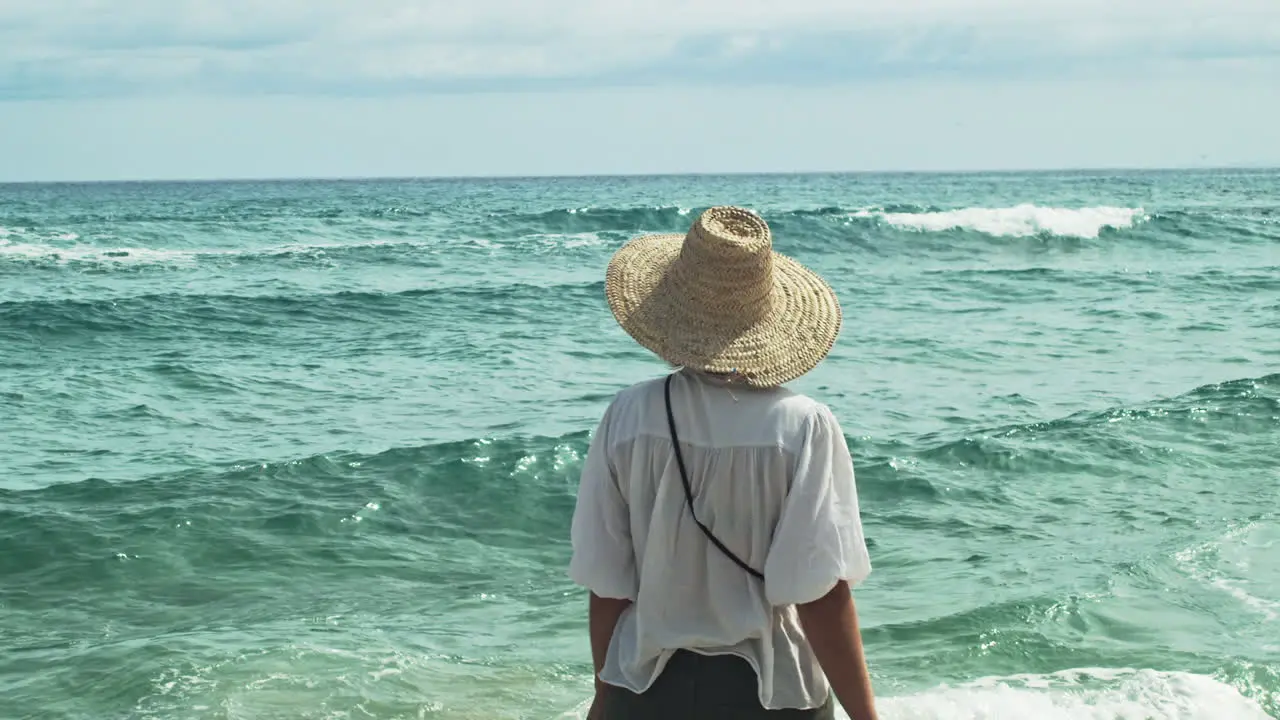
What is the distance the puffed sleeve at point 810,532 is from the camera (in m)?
2.35

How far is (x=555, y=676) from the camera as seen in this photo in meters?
5.27

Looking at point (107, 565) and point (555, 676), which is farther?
point (107, 565)

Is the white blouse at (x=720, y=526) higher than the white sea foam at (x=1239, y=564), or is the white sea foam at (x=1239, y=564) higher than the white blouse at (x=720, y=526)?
the white blouse at (x=720, y=526)

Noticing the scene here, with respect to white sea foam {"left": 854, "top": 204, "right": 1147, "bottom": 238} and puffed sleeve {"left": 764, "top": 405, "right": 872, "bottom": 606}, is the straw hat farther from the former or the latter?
white sea foam {"left": 854, "top": 204, "right": 1147, "bottom": 238}

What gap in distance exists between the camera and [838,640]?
8.05 feet

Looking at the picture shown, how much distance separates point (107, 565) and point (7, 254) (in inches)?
770

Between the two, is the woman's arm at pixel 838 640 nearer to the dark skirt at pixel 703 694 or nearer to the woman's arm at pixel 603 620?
the dark skirt at pixel 703 694

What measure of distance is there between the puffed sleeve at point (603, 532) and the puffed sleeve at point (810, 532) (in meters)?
0.26

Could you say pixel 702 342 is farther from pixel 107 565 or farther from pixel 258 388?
pixel 258 388

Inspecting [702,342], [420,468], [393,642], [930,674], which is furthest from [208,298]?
[702,342]

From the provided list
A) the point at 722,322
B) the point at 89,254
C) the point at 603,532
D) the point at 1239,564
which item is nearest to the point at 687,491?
the point at 603,532


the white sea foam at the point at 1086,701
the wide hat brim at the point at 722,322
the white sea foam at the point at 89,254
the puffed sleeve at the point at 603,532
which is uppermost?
the wide hat brim at the point at 722,322

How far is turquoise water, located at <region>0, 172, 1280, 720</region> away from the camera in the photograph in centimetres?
527

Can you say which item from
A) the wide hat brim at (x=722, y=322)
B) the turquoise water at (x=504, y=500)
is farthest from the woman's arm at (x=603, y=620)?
the turquoise water at (x=504, y=500)
